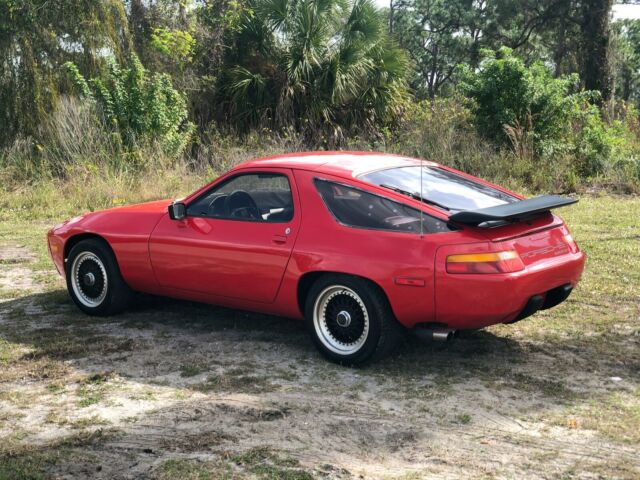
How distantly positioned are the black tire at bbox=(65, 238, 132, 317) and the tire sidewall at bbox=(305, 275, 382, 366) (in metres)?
2.01

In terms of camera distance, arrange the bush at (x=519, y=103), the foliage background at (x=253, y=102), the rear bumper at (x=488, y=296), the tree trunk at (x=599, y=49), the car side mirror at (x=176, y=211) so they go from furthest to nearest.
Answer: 1. the tree trunk at (x=599, y=49)
2. the bush at (x=519, y=103)
3. the foliage background at (x=253, y=102)
4. the car side mirror at (x=176, y=211)
5. the rear bumper at (x=488, y=296)

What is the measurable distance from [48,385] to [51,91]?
44.1 ft

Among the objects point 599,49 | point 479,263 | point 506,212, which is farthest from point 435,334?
point 599,49

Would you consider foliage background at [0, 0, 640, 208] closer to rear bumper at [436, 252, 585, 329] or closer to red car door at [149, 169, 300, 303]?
red car door at [149, 169, 300, 303]

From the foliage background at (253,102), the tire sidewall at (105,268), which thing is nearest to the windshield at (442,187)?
the tire sidewall at (105,268)

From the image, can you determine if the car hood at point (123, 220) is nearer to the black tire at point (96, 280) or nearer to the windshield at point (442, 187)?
the black tire at point (96, 280)

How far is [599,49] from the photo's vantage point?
20.5 meters

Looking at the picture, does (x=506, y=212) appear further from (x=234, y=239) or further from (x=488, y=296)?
(x=234, y=239)

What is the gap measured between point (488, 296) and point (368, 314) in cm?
80

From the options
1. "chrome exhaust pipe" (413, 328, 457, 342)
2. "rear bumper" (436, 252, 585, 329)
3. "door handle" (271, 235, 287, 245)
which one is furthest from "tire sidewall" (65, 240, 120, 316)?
"rear bumper" (436, 252, 585, 329)

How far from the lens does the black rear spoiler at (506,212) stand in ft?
16.7

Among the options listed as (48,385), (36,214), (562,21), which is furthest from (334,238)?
(562,21)

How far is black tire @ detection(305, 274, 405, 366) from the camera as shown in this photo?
5.32m

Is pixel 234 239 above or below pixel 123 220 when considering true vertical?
below
